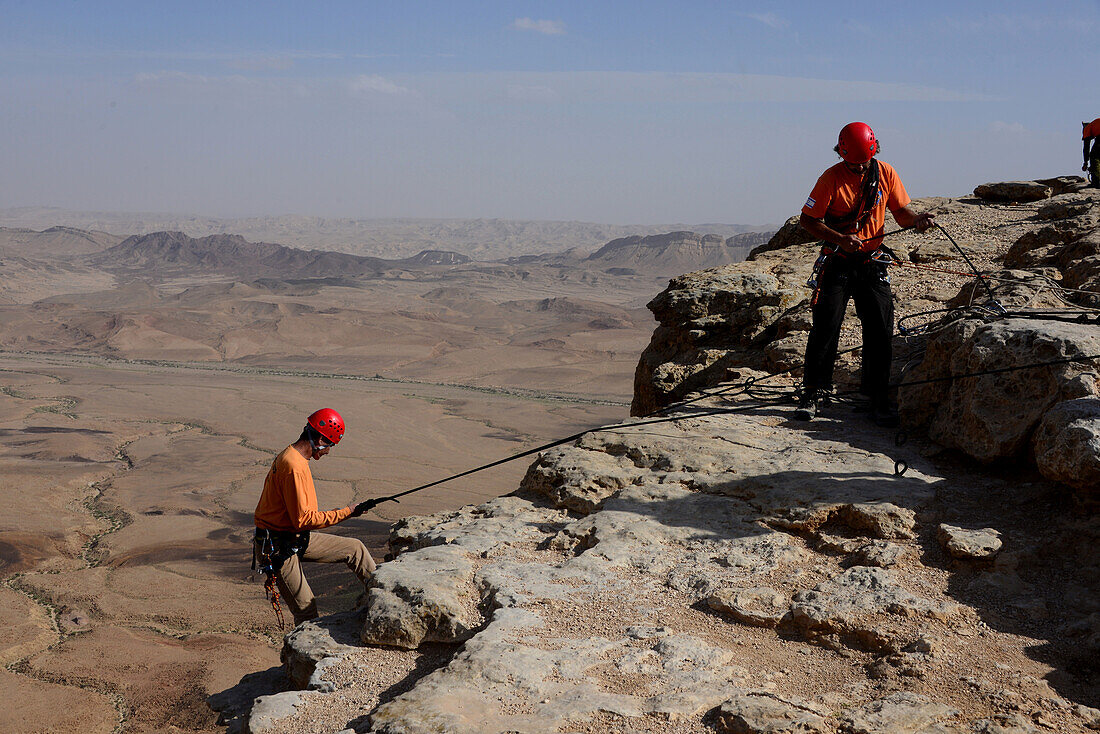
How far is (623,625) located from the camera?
3547 millimetres

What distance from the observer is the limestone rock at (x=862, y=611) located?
336 centimetres

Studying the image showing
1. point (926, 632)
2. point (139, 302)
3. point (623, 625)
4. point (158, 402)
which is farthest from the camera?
point (139, 302)

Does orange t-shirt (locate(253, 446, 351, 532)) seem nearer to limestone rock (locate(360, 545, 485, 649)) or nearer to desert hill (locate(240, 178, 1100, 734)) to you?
desert hill (locate(240, 178, 1100, 734))

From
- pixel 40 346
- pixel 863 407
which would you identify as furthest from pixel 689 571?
pixel 40 346

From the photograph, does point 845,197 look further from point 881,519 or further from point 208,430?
point 208,430

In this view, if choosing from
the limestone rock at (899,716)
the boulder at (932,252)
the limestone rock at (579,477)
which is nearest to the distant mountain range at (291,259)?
the boulder at (932,252)

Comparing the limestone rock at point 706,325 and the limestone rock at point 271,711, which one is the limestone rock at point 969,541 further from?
the limestone rock at point 706,325

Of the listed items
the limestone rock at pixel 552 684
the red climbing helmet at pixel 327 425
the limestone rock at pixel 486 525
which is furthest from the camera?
the red climbing helmet at pixel 327 425

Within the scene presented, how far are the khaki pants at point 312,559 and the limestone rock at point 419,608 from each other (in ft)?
2.84

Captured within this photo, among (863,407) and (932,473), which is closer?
(932,473)

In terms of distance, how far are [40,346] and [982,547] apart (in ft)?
203

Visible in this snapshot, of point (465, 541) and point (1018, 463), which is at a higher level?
point (1018, 463)

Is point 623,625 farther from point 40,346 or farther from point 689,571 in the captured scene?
point 40,346

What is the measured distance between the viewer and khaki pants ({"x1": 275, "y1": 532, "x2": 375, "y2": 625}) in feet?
15.4
